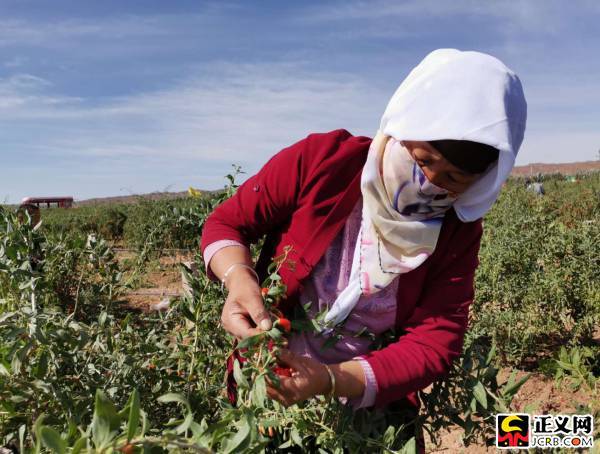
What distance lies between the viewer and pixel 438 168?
106 cm

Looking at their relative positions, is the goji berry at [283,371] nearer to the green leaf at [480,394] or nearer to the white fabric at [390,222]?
the white fabric at [390,222]

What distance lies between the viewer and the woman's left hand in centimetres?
91

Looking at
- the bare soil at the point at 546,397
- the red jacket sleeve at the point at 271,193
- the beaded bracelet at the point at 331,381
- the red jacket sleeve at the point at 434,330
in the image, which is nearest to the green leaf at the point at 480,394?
the red jacket sleeve at the point at 434,330

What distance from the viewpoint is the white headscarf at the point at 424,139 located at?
101cm

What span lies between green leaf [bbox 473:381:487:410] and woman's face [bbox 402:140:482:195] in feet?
1.23

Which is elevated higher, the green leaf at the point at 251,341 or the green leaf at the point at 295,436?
the green leaf at the point at 251,341

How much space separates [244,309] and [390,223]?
0.37 m

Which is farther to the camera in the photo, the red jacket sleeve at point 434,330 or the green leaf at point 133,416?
the red jacket sleeve at point 434,330

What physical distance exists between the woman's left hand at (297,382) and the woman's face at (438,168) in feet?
1.39

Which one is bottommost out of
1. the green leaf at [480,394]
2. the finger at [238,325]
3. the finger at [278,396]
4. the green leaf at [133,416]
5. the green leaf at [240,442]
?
the green leaf at [480,394]

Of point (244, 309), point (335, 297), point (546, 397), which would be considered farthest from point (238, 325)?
point (546, 397)

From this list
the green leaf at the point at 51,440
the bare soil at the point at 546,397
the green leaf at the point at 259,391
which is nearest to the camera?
the green leaf at the point at 51,440

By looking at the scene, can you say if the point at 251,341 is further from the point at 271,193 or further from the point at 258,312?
the point at 271,193

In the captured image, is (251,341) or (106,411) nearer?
(106,411)
